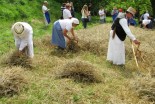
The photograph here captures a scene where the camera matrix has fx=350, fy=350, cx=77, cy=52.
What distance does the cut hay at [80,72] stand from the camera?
783cm

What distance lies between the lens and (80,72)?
7.86 m

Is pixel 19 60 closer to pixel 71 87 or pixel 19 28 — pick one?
pixel 19 28

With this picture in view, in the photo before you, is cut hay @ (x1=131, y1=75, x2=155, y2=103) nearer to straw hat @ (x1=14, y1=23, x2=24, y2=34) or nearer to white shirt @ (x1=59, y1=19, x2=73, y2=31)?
straw hat @ (x1=14, y1=23, x2=24, y2=34)

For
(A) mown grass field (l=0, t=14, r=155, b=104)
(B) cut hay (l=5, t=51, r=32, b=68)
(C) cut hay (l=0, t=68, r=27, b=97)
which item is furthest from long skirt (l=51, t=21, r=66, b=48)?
(C) cut hay (l=0, t=68, r=27, b=97)

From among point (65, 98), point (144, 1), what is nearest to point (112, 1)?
point (144, 1)

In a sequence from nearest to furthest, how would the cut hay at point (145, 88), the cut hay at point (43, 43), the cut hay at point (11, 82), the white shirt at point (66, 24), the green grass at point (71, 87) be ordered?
the green grass at point (71, 87) < the cut hay at point (11, 82) < the cut hay at point (145, 88) < the white shirt at point (66, 24) < the cut hay at point (43, 43)

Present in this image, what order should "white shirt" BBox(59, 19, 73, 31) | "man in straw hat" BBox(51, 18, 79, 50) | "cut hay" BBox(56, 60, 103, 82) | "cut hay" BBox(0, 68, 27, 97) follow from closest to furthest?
"cut hay" BBox(0, 68, 27, 97) → "cut hay" BBox(56, 60, 103, 82) → "white shirt" BBox(59, 19, 73, 31) → "man in straw hat" BBox(51, 18, 79, 50)

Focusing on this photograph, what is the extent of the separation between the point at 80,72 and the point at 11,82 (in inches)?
64.8

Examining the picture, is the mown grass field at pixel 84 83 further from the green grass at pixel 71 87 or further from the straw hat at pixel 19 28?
the straw hat at pixel 19 28

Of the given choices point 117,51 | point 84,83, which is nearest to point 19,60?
point 84,83

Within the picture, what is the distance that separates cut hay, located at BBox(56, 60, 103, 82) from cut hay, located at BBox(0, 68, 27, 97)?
1.08m

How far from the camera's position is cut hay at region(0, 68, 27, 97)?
6.82 m

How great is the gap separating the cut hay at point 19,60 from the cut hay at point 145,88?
2.74m

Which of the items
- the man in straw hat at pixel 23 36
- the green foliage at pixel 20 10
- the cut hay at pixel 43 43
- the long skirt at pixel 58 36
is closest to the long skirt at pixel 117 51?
the long skirt at pixel 58 36
